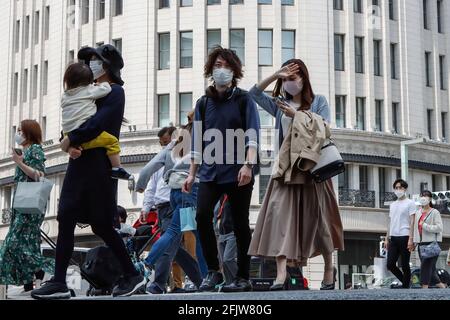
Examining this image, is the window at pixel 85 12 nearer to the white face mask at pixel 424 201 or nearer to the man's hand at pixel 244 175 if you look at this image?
the white face mask at pixel 424 201

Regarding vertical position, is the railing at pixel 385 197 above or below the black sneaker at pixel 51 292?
above

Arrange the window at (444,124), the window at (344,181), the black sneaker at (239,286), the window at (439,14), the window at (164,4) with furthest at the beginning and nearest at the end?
the window at (439,14) < the window at (444,124) < the window at (164,4) < the window at (344,181) < the black sneaker at (239,286)

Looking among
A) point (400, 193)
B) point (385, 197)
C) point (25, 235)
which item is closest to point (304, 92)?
point (25, 235)

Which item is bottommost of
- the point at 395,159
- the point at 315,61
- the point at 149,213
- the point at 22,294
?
the point at 22,294

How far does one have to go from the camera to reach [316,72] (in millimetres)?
44219

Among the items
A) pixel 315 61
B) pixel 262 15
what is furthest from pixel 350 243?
pixel 262 15

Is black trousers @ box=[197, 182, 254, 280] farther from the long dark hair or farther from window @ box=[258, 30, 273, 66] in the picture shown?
window @ box=[258, 30, 273, 66]

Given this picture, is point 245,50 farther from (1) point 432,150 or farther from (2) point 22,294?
(2) point 22,294

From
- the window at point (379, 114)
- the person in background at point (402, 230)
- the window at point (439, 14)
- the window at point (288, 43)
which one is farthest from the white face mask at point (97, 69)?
the window at point (439, 14)

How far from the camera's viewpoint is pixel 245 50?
1746 inches

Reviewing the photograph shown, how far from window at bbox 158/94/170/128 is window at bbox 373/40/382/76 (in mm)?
10248

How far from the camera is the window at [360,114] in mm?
45062

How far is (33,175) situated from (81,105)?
2.22m

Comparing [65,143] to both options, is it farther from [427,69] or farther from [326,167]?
[427,69]
